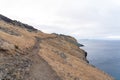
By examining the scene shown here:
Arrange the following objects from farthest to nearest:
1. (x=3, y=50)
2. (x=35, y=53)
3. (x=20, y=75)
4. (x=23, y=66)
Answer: (x=35, y=53) < (x=3, y=50) < (x=23, y=66) < (x=20, y=75)

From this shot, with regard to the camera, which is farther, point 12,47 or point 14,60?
point 12,47

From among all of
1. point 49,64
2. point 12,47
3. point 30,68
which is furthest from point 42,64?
point 12,47

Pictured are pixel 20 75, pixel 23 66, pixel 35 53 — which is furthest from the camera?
pixel 35 53

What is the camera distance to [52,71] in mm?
45375

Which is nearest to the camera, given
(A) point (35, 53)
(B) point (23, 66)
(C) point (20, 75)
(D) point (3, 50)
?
(C) point (20, 75)

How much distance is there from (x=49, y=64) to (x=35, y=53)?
8.09 metres

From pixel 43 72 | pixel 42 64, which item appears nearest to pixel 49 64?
pixel 42 64

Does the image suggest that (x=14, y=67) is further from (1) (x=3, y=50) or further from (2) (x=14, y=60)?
(1) (x=3, y=50)

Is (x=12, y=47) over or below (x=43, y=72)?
over

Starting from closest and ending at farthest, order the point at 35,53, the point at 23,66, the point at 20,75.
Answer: the point at 20,75, the point at 23,66, the point at 35,53

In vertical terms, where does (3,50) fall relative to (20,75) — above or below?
above

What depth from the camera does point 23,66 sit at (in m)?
43.0

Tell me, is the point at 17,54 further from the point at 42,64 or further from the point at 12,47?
the point at 42,64

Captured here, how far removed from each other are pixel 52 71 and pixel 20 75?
8.54 meters
